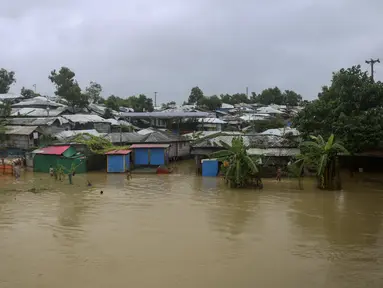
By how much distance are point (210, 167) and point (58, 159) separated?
30.3ft

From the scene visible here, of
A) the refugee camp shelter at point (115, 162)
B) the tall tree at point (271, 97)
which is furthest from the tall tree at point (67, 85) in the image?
the tall tree at point (271, 97)

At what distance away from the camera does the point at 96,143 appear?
2573 cm

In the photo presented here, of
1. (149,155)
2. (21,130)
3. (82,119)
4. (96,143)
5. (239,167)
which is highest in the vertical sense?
(82,119)

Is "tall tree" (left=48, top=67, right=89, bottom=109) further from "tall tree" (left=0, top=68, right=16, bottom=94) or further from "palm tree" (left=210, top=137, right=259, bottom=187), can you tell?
"palm tree" (left=210, top=137, right=259, bottom=187)

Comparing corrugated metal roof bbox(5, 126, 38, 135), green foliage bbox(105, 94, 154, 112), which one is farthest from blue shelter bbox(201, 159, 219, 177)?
green foliage bbox(105, 94, 154, 112)

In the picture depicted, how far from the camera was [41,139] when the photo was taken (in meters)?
28.0

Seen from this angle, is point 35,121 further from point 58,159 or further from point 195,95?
point 195,95

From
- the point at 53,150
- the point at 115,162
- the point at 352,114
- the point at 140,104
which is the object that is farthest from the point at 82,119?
the point at 352,114

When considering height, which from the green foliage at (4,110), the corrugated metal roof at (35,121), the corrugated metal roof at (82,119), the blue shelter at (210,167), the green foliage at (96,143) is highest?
the green foliage at (4,110)

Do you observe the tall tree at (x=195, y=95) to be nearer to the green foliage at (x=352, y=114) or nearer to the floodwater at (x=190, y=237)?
the green foliage at (x=352, y=114)

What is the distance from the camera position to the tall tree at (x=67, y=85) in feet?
125

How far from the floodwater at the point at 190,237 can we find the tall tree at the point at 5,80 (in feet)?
121

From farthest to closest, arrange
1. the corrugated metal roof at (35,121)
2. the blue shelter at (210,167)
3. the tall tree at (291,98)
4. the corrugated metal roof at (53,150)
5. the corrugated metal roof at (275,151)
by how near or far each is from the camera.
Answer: the tall tree at (291,98) < the corrugated metal roof at (35,121) < the corrugated metal roof at (53,150) < the blue shelter at (210,167) < the corrugated metal roof at (275,151)

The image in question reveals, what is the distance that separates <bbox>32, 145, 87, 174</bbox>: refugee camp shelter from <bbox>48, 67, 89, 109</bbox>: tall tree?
14497 millimetres
